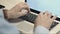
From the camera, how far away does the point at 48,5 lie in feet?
3.16

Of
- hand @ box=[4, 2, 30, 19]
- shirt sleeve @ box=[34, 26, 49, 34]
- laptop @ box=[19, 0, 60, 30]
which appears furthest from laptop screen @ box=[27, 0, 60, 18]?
shirt sleeve @ box=[34, 26, 49, 34]

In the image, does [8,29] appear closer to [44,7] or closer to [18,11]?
[18,11]

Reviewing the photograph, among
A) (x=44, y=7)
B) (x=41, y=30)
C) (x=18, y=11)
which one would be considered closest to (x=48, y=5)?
(x=44, y=7)

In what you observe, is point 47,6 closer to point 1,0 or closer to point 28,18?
point 28,18

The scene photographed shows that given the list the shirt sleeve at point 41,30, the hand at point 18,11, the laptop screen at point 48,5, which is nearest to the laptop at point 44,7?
the laptop screen at point 48,5

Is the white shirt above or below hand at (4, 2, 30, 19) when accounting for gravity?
below

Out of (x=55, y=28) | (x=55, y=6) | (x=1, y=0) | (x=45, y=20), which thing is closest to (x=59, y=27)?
(x=55, y=28)

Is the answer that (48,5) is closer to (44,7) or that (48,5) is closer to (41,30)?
(44,7)

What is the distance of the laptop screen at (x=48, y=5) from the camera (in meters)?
0.93

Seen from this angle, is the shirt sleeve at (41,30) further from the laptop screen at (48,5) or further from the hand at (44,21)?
the laptop screen at (48,5)

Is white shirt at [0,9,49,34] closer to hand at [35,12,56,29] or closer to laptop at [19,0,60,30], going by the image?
hand at [35,12,56,29]

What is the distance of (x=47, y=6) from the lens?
97cm

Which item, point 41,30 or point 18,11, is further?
point 18,11

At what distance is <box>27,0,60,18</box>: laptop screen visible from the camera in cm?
93
